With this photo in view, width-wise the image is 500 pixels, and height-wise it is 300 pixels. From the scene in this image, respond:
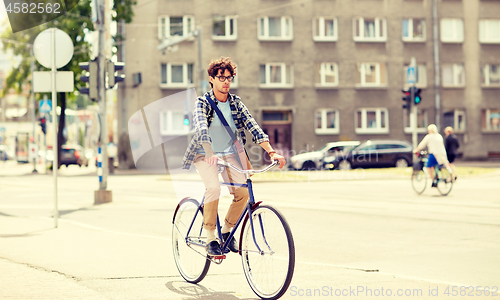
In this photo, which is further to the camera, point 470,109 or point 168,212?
point 470,109

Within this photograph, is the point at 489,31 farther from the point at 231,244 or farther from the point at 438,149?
the point at 231,244

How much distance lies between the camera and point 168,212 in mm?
11781

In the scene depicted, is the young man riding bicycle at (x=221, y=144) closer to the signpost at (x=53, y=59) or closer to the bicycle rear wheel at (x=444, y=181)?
the signpost at (x=53, y=59)

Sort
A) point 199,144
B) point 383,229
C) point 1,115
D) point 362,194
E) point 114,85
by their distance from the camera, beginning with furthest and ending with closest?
point 1,115 → point 362,194 → point 114,85 → point 383,229 → point 199,144

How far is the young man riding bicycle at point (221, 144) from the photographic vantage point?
200 inches

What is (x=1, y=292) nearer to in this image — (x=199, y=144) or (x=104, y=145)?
(x=199, y=144)

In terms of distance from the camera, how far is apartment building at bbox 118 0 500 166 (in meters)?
35.8

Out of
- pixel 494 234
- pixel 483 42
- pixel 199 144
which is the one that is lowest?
pixel 494 234

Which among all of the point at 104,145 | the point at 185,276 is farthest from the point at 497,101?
the point at 185,276

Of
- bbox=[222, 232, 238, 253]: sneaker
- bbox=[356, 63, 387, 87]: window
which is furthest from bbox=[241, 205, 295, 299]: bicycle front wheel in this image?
bbox=[356, 63, 387, 87]: window

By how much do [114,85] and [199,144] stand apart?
30.0ft

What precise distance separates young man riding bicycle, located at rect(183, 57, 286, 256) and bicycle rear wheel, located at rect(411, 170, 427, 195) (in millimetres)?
11221

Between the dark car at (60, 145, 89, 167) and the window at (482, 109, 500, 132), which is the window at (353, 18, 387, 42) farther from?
the dark car at (60, 145, 89, 167)

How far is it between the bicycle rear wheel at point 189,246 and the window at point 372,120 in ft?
106
